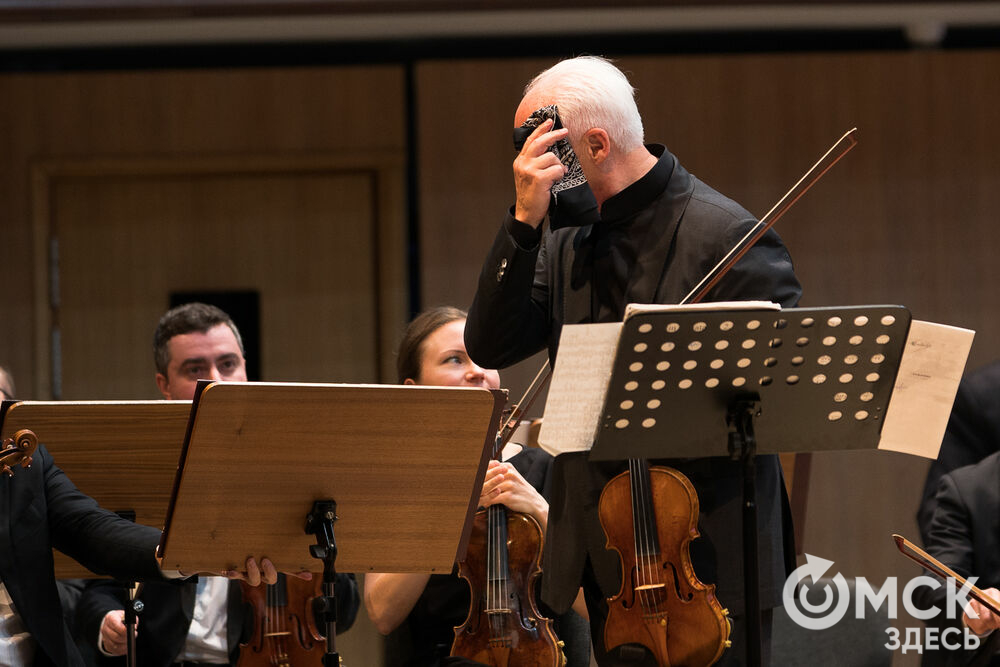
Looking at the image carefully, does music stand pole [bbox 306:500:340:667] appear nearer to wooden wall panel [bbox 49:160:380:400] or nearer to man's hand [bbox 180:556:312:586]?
man's hand [bbox 180:556:312:586]

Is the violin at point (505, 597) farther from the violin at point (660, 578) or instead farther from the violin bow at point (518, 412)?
the violin at point (660, 578)

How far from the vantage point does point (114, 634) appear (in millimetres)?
2822

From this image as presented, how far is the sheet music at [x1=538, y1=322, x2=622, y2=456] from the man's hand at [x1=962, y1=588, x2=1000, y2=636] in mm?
1122

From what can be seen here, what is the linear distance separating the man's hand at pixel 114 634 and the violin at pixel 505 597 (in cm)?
79

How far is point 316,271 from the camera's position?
16.5 ft

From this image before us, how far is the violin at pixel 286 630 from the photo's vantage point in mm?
2764

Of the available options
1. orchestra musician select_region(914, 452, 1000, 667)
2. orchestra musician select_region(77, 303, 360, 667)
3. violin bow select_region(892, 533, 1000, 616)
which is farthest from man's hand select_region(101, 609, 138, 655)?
orchestra musician select_region(914, 452, 1000, 667)

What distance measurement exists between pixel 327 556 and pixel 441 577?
0.78 meters

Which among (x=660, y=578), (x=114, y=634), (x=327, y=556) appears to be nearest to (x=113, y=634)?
(x=114, y=634)

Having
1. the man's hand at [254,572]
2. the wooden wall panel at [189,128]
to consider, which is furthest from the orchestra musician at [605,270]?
the wooden wall panel at [189,128]

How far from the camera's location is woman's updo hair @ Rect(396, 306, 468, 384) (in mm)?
2904

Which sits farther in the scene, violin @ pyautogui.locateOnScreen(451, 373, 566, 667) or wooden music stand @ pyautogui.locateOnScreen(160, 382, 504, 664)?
violin @ pyautogui.locateOnScreen(451, 373, 566, 667)

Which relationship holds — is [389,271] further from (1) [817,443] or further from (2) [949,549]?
(1) [817,443]

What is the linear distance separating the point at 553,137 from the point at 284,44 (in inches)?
122
